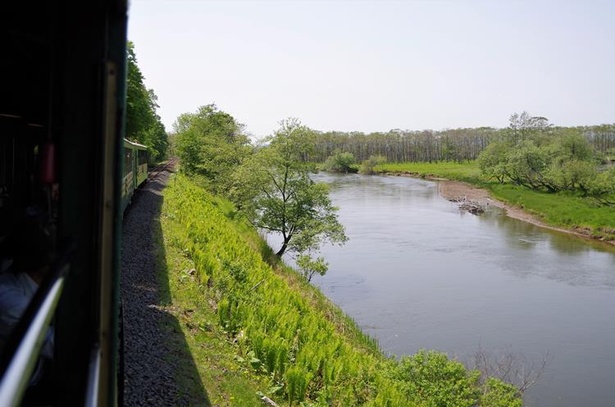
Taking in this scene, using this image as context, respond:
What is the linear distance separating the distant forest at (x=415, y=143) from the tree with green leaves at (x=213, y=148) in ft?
228

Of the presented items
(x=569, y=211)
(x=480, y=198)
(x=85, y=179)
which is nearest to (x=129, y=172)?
(x=85, y=179)

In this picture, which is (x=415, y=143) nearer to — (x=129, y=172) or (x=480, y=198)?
(x=480, y=198)

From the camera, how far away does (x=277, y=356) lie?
8.45 metres

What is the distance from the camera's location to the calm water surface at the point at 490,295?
14.7m

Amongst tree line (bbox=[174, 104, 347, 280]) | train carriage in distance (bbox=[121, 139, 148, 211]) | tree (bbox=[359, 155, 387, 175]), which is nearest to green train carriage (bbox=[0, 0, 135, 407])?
train carriage in distance (bbox=[121, 139, 148, 211])

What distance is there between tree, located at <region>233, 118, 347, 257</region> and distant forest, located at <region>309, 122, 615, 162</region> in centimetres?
9092

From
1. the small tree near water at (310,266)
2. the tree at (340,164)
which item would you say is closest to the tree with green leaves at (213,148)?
the small tree near water at (310,266)

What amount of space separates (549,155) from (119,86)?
A: 55488 mm

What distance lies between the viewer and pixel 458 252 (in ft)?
84.9

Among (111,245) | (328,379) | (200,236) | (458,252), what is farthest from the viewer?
(458,252)

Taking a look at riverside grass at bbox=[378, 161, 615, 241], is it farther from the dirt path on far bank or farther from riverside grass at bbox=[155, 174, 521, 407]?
riverside grass at bbox=[155, 174, 521, 407]

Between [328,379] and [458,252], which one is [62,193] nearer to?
[328,379]

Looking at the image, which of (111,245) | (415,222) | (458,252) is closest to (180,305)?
(111,245)

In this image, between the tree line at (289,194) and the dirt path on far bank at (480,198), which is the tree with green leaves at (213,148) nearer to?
the tree line at (289,194)
